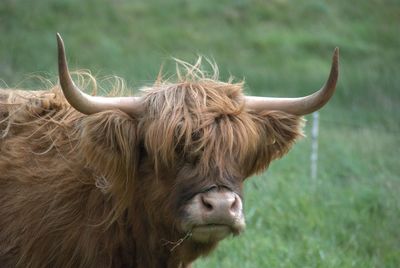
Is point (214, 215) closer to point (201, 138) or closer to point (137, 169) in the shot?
point (201, 138)

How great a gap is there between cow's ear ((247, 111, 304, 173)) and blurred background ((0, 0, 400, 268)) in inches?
38.4

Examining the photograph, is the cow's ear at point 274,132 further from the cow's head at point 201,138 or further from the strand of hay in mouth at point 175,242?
the strand of hay in mouth at point 175,242

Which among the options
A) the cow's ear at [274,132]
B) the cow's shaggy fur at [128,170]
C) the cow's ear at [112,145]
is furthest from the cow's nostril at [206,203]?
the cow's ear at [274,132]

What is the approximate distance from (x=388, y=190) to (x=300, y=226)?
52.7 inches

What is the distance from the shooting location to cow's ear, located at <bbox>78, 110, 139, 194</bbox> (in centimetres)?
459

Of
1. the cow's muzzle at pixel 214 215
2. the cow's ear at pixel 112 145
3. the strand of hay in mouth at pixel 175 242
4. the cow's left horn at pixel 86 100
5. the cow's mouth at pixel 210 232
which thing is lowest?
the strand of hay in mouth at pixel 175 242

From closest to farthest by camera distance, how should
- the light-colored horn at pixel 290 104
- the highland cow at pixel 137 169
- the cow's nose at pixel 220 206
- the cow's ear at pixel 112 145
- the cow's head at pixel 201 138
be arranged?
the cow's nose at pixel 220 206
the cow's head at pixel 201 138
the highland cow at pixel 137 169
the cow's ear at pixel 112 145
the light-colored horn at pixel 290 104

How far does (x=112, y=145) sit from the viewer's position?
15.3 feet

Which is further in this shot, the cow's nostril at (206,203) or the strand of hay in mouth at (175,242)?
the strand of hay in mouth at (175,242)

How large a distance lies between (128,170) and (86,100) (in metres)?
0.49

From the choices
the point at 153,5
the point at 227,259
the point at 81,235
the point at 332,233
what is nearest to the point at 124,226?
the point at 81,235

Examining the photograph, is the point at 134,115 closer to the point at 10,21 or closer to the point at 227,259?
the point at 227,259

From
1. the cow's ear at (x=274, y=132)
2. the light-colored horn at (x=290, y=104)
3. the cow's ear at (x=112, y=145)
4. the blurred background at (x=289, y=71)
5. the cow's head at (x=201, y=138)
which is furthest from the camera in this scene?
the blurred background at (x=289, y=71)

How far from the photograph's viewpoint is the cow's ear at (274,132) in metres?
4.87
